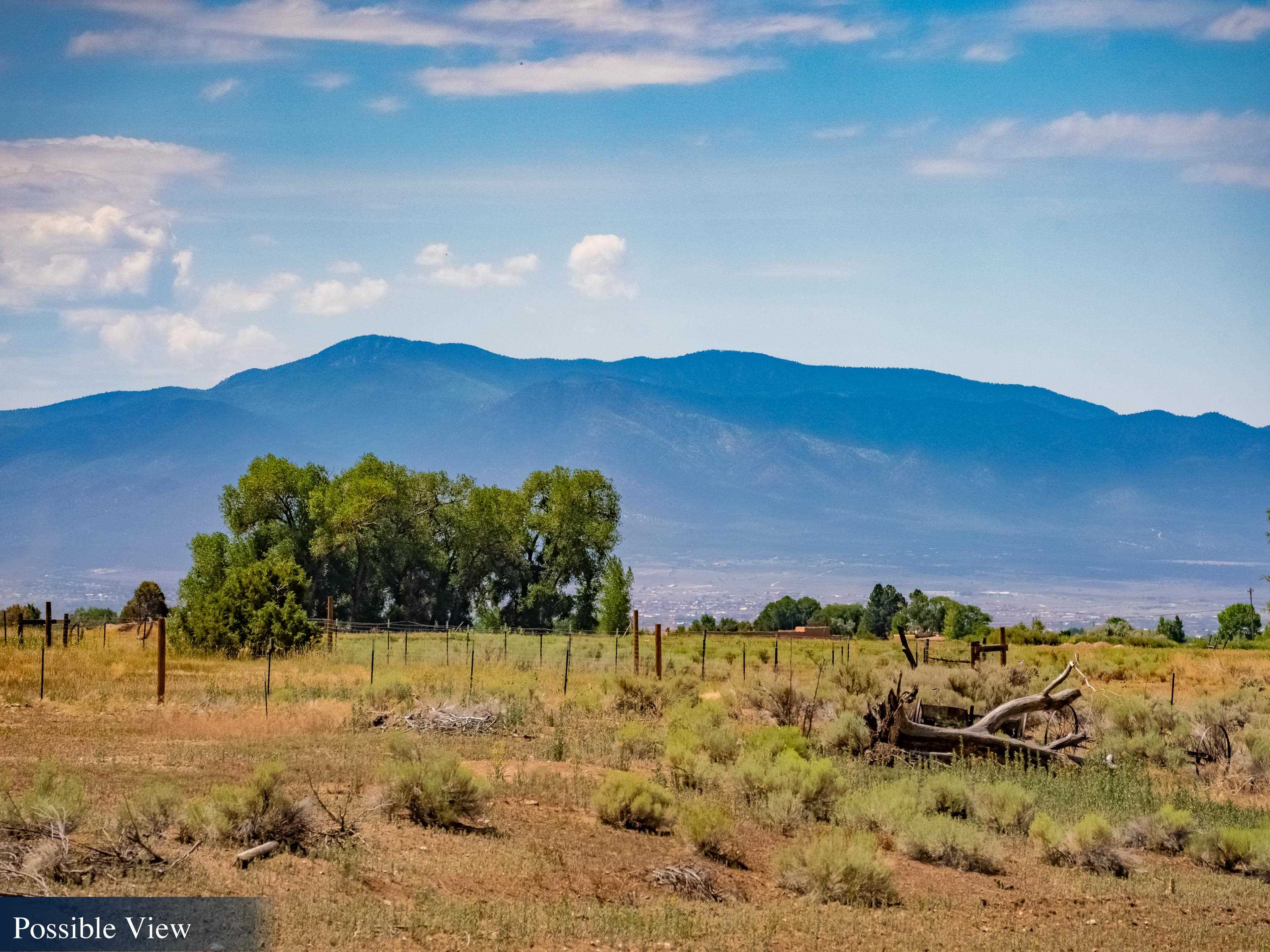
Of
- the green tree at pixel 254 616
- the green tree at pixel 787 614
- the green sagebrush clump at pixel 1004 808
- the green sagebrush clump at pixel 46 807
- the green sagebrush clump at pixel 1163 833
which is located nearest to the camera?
the green sagebrush clump at pixel 46 807

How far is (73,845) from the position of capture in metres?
12.7

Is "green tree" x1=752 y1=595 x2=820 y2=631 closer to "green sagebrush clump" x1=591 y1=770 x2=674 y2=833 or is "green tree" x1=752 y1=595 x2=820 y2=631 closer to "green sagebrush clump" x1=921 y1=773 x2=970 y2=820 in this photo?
"green sagebrush clump" x1=921 y1=773 x2=970 y2=820

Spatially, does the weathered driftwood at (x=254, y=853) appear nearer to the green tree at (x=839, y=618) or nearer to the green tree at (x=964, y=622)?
the green tree at (x=964, y=622)

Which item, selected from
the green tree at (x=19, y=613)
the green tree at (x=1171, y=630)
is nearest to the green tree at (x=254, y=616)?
the green tree at (x=19, y=613)

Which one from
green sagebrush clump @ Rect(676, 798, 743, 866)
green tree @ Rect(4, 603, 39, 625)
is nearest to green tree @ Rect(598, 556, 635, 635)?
green tree @ Rect(4, 603, 39, 625)

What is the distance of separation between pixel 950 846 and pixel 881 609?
7542 cm

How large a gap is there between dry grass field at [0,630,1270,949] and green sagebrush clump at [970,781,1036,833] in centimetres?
4

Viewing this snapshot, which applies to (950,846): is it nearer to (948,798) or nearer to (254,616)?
(948,798)

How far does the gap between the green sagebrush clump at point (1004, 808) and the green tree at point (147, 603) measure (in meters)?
59.0

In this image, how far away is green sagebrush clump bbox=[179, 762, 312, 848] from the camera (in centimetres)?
1352

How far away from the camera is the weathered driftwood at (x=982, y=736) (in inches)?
858

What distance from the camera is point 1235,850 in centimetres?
1600

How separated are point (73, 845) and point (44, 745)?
909 centimetres

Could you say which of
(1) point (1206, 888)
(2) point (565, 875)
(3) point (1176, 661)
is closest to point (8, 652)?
(2) point (565, 875)
